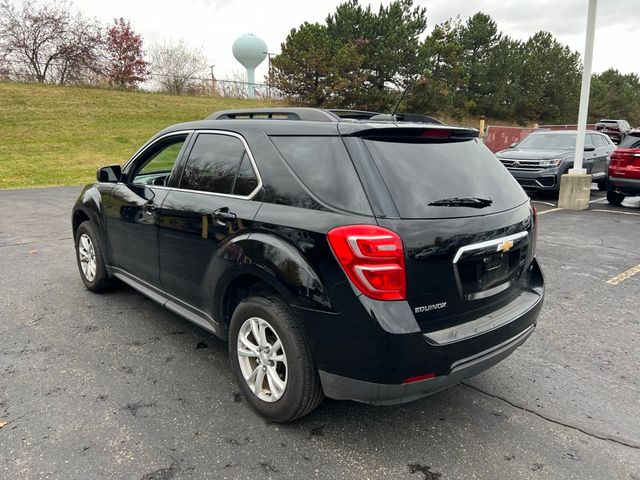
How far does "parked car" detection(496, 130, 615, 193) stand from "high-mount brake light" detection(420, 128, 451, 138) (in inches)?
349

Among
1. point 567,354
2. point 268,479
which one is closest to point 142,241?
point 268,479

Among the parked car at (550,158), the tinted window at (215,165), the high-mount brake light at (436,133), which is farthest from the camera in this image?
the parked car at (550,158)

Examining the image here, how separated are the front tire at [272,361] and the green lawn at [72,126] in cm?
1327

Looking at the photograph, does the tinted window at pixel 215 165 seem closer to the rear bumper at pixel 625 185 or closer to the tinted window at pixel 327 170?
the tinted window at pixel 327 170

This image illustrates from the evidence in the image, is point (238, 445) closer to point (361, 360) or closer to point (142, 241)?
point (361, 360)

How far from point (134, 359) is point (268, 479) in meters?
1.60

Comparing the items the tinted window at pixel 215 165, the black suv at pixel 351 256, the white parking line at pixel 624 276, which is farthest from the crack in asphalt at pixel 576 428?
the white parking line at pixel 624 276

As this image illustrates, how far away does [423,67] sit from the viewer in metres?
29.7

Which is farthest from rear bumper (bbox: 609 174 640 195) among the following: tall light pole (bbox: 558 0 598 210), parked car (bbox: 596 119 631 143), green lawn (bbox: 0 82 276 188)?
parked car (bbox: 596 119 631 143)

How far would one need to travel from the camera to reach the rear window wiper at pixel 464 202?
246cm

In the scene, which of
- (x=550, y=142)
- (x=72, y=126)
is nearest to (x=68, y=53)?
(x=72, y=126)

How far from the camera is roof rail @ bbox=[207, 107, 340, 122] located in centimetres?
277

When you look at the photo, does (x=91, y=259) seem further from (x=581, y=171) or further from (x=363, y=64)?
(x=363, y=64)

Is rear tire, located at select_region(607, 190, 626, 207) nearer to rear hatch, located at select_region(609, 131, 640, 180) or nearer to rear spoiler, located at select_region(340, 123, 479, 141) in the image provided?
rear hatch, located at select_region(609, 131, 640, 180)
